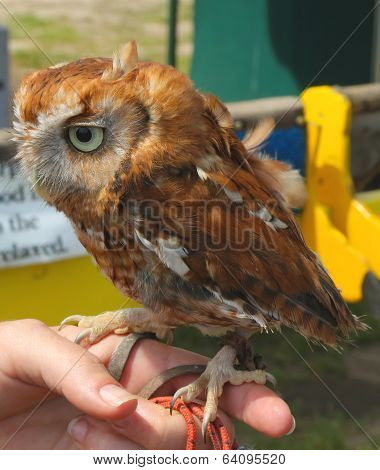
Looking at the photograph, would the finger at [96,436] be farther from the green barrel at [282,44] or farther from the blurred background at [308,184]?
the green barrel at [282,44]

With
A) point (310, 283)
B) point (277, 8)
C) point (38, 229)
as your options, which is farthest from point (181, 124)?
point (277, 8)

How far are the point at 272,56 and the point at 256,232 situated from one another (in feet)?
12.7

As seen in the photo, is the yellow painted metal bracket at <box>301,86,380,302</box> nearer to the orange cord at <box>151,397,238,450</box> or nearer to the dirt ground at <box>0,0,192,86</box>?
the orange cord at <box>151,397,238,450</box>

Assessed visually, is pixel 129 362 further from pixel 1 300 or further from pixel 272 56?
pixel 272 56

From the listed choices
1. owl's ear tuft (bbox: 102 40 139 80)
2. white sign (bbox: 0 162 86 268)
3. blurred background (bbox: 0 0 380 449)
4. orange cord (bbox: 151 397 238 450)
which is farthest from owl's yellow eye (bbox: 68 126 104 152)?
white sign (bbox: 0 162 86 268)

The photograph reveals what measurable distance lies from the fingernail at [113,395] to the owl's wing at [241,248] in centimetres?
33

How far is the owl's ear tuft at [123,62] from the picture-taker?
1.55m

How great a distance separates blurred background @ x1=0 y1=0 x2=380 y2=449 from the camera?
2701 millimetres

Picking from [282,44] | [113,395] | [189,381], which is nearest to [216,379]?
[189,381]

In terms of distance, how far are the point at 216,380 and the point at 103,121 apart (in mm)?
626

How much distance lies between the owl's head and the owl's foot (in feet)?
1.55

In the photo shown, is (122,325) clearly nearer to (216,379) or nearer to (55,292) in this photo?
(216,379)

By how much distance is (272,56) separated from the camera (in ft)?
17.4

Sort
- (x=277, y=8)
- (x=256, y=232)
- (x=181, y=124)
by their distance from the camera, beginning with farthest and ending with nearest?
(x=277, y=8) < (x=256, y=232) < (x=181, y=124)
